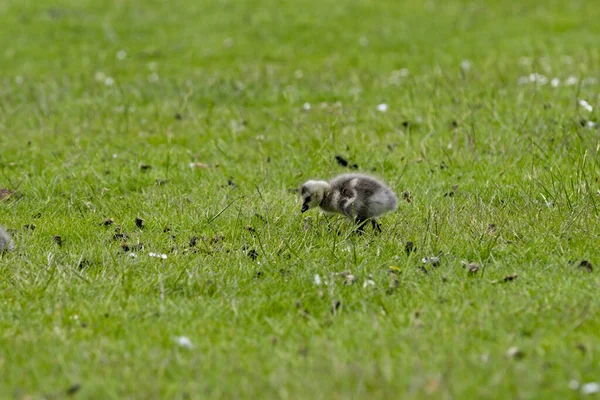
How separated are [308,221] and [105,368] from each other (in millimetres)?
3612

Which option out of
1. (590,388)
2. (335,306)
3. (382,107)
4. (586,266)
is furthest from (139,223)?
(590,388)

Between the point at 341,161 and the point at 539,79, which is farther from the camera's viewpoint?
the point at 539,79

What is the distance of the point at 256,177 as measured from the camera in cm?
1034

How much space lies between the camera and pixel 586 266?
6.91 m

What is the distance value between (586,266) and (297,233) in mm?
2725

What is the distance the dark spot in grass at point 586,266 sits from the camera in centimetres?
685

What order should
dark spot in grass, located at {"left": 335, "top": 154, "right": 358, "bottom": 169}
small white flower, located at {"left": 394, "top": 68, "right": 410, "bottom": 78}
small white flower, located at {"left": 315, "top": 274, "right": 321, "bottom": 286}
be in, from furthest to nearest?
small white flower, located at {"left": 394, "top": 68, "right": 410, "bottom": 78}, dark spot in grass, located at {"left": 335, "top": 154, "right": 358, "bottom": 169}, small white flower, located at {"left": 315, "top": 274, "right": 321, "bottom": 286}

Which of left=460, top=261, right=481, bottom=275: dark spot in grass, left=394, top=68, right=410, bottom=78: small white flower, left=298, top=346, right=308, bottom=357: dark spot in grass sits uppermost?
left=298, top=346, right=308, bottom=357: dark spot in grass

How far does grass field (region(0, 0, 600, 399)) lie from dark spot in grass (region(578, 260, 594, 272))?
0.13 feet

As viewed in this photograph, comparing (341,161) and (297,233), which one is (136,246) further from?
(341,161)

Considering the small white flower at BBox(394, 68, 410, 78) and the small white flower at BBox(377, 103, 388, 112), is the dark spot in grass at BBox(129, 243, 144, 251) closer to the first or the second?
the small white flower at BBox(377, 103, 388, 112)

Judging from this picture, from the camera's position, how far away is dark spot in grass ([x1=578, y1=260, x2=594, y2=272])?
6.85 meters

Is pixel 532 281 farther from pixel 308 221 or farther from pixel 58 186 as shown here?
pixel 58 186

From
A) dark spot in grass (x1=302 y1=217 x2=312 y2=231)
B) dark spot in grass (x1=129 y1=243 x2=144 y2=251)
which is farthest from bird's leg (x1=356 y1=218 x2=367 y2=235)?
dark spot in grass (x1=129 y1=243 x2=144 y2=251)
